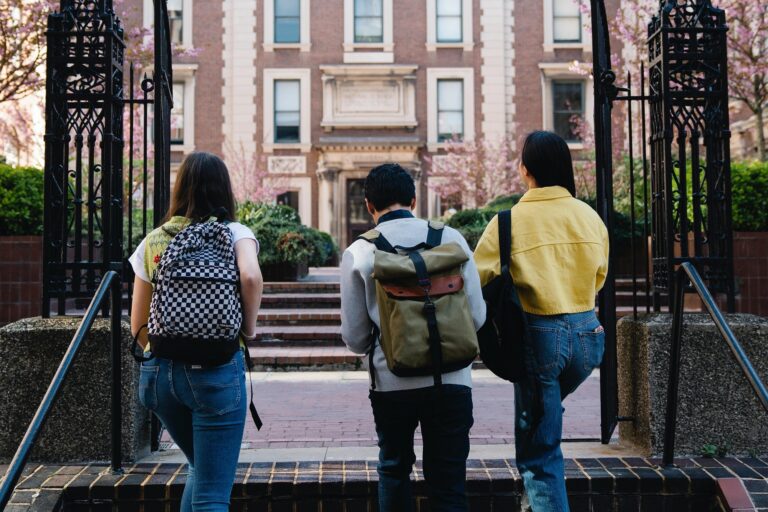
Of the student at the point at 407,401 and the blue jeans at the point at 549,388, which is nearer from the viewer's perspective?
the student at the point at 407,401

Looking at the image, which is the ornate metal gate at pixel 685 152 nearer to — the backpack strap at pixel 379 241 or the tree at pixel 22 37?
the backpack strap at pixel 379 241

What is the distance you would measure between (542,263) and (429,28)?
25092 mm

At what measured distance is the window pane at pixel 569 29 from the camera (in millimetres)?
27078

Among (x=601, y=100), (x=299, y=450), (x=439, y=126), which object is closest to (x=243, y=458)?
(x=299, y=450)

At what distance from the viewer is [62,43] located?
4.77m

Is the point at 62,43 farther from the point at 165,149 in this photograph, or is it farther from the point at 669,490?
the point at 669,490

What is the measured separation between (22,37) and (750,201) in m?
10.8

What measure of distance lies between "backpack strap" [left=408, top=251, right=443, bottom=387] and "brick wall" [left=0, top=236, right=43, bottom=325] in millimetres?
7320

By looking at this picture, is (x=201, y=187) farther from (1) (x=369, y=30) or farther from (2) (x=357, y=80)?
(1) (x=369, y=30)

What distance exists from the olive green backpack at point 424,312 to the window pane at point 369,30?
25.3 meters

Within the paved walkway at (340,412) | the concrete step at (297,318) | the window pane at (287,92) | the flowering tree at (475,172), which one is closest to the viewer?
the paved walkway at (340,412)

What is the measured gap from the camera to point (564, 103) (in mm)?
27156

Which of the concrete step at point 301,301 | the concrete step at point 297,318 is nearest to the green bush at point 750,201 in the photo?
the concrete step at point 297,318

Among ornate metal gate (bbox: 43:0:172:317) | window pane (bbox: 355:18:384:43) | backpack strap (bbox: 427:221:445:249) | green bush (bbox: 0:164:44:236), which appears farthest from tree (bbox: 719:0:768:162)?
window pane (bbox: 355:18:384:43)
